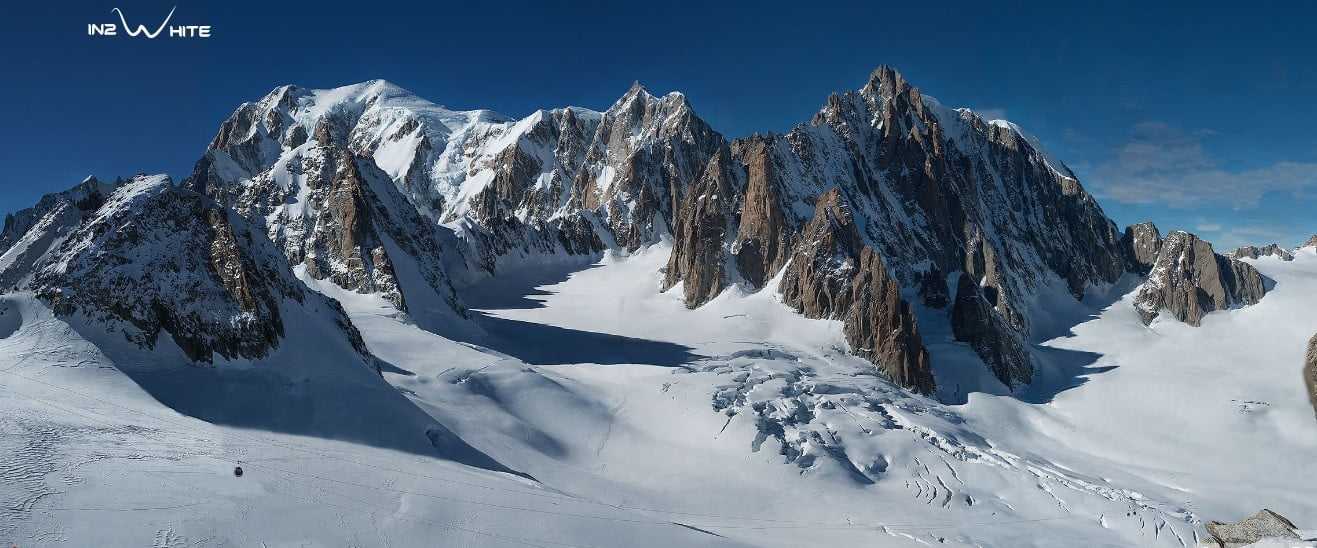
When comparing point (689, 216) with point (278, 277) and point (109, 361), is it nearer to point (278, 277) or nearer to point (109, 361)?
point (278, 277)

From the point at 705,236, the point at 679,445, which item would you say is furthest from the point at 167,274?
the point at 705,236

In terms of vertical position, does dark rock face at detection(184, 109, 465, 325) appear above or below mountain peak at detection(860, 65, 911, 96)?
below

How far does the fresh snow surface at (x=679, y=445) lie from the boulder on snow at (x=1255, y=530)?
15677 millimetres

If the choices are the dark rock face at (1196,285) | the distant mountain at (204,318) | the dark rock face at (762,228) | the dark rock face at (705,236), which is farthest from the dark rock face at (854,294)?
the dark rock face at (1196,285)

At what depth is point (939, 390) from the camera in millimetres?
67438

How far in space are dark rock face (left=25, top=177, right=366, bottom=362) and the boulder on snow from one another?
1244 inches

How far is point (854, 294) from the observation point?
240 ft

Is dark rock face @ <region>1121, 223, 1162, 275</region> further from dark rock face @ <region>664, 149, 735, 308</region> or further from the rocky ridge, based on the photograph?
the rocky ridge

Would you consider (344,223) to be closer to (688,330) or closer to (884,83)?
(688,330)

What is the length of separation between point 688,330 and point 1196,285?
83.8m

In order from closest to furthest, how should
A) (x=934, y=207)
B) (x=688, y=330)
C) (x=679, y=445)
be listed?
(x=679, y=445), (x=688, y=330), (x=934, y=207)

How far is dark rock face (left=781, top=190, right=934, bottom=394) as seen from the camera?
67.1m

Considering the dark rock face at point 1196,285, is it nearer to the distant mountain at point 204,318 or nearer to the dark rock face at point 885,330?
the dark rock face at point 885,330

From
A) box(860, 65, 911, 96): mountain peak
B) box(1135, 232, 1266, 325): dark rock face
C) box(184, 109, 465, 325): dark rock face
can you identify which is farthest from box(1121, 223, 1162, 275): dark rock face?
box(184, 109, 465, 325): dark rock face
